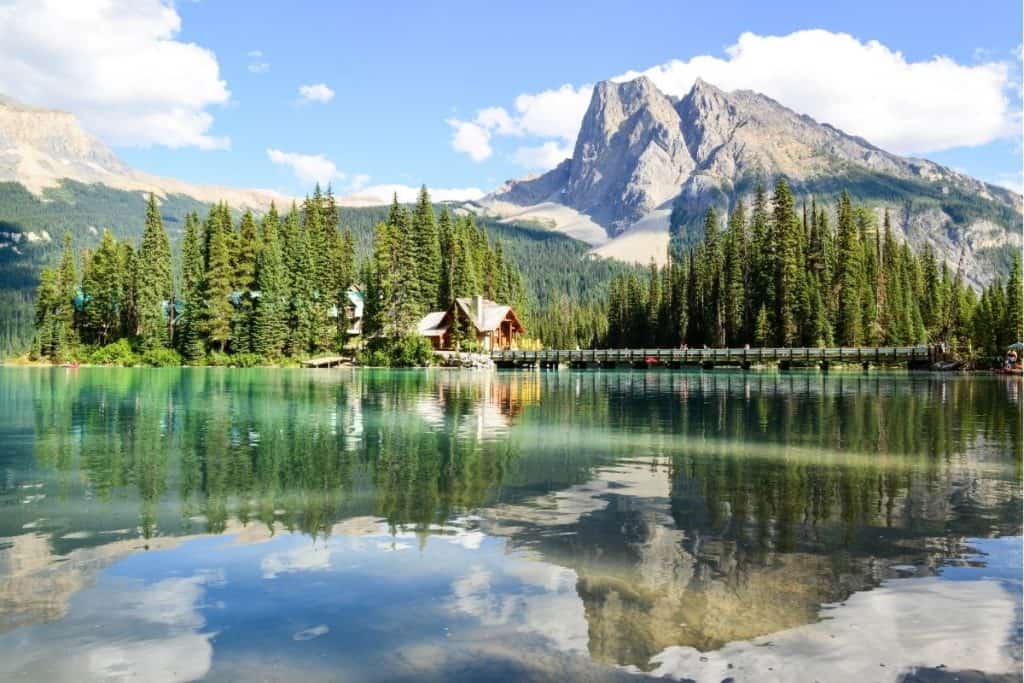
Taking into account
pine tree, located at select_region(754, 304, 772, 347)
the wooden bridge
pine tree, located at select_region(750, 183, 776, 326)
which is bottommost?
the wooden bridge

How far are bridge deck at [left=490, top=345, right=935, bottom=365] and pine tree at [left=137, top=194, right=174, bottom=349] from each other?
3577 centimetres

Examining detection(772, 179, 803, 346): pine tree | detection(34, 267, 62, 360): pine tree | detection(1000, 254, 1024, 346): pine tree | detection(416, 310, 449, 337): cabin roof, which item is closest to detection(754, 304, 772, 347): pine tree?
detection(772, 179, 803, 346): pine tree

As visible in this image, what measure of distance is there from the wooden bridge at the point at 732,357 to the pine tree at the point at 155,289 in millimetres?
35717

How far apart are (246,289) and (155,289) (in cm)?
1020

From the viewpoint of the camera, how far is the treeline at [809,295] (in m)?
90.9

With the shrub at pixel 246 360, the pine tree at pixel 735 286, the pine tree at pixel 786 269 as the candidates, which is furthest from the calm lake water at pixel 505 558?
the pine tree at pixel 735 286

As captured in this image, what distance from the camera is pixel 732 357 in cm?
8750

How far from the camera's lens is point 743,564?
945 centimetres

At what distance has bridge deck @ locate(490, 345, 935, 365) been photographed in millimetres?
81312

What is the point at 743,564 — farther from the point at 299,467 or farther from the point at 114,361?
the point at 114,361

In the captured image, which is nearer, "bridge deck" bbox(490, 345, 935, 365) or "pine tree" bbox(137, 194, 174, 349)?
"bridge deck" bbox(490, 345, 935, 365)

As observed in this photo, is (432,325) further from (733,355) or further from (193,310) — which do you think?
(733,355)

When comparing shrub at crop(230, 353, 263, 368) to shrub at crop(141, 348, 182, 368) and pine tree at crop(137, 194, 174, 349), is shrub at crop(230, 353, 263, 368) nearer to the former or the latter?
shrub at crop(141, 348, 182, 368)

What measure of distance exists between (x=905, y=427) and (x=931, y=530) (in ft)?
50.0
